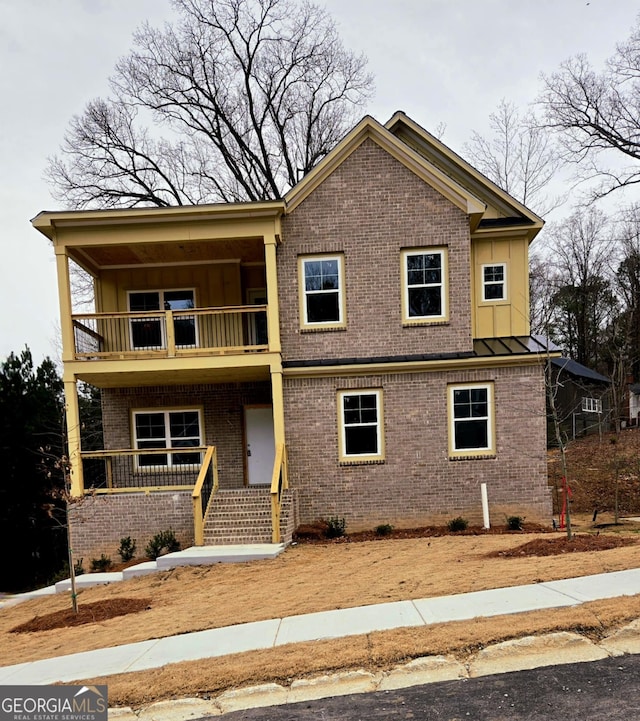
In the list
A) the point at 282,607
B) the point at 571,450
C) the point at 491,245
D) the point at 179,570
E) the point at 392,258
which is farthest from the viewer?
the point at 571,450

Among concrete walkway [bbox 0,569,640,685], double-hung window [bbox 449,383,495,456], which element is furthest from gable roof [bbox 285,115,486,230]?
concrete walkway [bbox 0,569,640,685]

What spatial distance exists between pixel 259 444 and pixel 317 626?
793cm

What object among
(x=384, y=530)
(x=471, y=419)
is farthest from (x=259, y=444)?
(x=471, y=419)

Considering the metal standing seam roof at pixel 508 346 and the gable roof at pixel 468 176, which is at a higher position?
the gable roof at pixel 468 176

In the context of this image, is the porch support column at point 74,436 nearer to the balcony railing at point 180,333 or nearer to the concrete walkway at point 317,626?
the balcony railing at point 180,333

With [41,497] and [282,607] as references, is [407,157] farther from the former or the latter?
[41,497]

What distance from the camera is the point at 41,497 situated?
1767 centimetres

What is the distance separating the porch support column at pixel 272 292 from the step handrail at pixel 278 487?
2.38 metres

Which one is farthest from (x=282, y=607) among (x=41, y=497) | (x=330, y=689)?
(x=41, y=497)

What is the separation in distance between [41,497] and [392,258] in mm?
14167

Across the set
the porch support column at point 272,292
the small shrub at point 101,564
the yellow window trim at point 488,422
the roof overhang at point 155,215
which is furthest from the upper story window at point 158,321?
the yellow window trim at point 488,422

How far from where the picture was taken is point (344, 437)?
12.4 metres

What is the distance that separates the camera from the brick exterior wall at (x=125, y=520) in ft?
38.4

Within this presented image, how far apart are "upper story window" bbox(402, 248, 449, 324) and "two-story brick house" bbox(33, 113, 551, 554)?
0.11 ft
